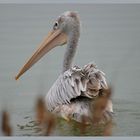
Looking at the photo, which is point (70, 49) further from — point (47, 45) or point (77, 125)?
point (77, 125)

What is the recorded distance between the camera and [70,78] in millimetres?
3611

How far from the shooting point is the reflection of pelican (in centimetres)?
357

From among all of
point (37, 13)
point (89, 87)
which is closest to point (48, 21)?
point (37, 13)

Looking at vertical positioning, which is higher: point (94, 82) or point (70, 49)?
point (70, 49)

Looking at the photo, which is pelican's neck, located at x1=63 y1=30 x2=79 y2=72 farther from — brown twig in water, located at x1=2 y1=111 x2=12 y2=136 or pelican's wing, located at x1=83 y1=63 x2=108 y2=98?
brown twig in water, located at x1=2 y1=111 x2=12 y2=136

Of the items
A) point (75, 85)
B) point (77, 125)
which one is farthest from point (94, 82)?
point (77, 125)

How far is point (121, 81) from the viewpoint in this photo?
144 inches

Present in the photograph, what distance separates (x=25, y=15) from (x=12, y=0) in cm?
8

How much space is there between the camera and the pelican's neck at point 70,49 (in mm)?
3662

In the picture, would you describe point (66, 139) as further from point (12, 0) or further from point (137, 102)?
point (12, 0)

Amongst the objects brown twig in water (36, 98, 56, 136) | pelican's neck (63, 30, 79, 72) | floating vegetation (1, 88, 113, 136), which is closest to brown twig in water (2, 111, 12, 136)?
floating vegetation (1, 88, 113, 136)

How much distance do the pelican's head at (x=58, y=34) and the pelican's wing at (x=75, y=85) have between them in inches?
4.9

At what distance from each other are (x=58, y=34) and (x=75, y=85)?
0.23 m

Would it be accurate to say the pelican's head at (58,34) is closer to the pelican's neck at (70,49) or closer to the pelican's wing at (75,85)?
the pelican's neck at (70,49)
